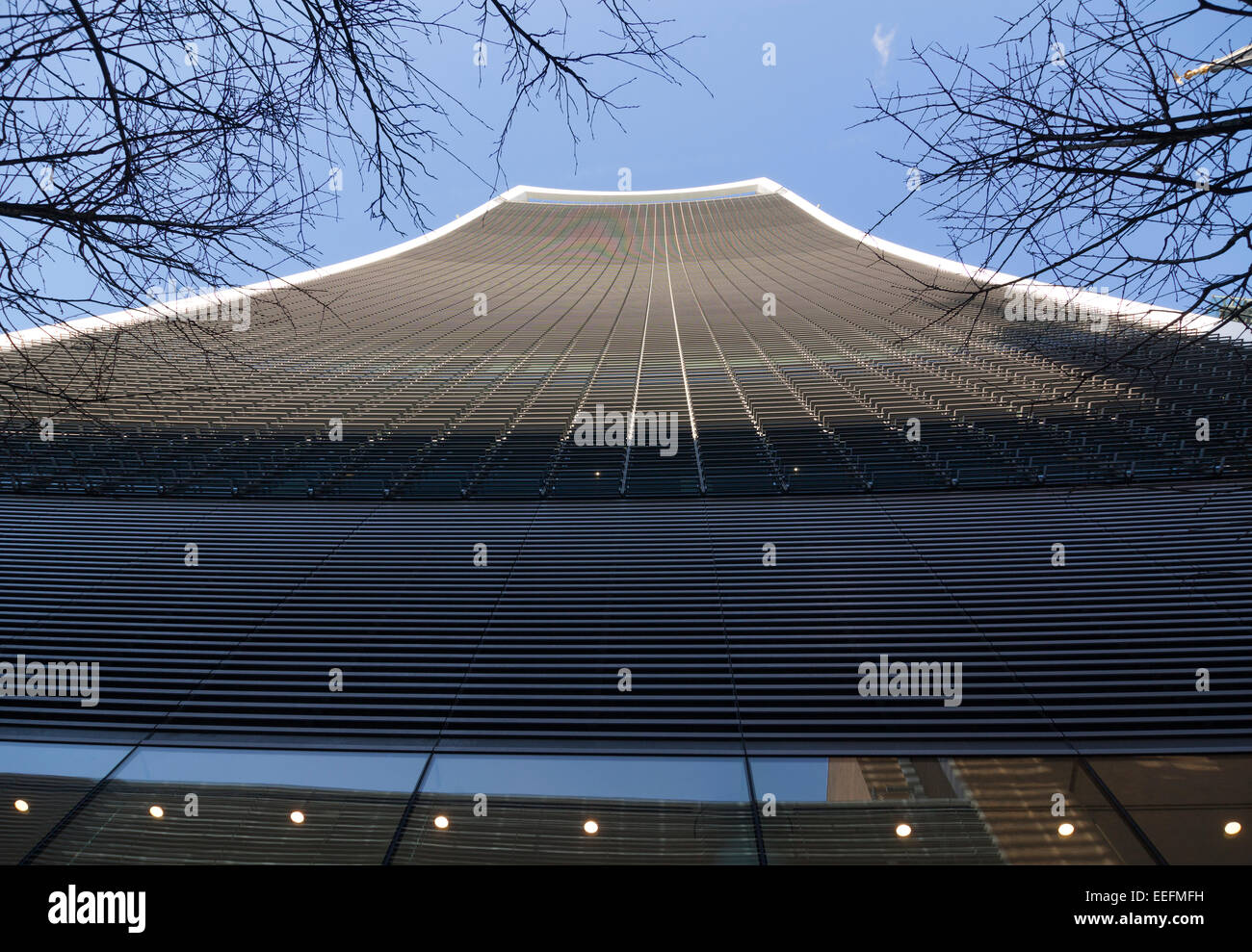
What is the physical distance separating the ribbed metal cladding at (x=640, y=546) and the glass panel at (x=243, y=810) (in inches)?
11.4

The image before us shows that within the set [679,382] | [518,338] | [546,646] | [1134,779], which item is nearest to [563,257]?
[518,338]

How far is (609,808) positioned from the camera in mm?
4996

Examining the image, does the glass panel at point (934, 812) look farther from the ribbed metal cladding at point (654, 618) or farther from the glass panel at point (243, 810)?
the glass panel at point (243, 810)

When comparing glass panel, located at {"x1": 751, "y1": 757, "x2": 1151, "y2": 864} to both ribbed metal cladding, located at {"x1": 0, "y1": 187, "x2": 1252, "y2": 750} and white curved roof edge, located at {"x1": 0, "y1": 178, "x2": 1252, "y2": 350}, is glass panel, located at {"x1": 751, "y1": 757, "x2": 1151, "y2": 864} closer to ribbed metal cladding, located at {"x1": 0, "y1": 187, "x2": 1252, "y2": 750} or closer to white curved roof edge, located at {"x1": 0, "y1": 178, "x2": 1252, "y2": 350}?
ribbed metal cladding, located at {"x1": 0, "y1": 187, "x2": 1252, "y2": 750}

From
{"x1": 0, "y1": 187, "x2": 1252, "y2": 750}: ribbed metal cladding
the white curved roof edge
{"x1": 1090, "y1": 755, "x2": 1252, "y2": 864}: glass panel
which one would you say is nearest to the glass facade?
{"x1": 1090, "y1": 755, "x2": 1252, "y2": 864}: glass panel

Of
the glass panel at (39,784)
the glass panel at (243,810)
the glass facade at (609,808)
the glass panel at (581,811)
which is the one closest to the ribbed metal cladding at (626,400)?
the glass panel at (39,784)

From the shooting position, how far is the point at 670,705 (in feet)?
19.6

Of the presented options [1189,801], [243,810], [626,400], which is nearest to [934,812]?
[1189,801]

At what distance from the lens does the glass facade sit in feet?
15.0

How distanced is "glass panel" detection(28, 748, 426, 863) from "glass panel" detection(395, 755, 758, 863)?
1.02ft

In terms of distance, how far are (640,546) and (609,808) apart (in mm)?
3992

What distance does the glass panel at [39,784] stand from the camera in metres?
4.77

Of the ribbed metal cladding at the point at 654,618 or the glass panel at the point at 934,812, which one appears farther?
the ribbed metal cladding at the point at 654,618
